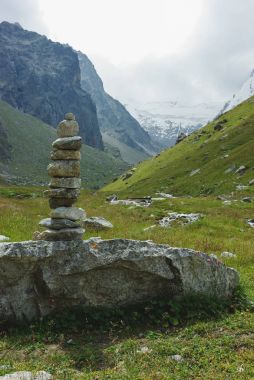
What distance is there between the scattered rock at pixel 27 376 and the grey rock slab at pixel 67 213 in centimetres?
575

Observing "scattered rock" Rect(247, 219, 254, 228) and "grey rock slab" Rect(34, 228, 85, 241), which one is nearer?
"grey rock slab" Rect(34, 228, 85, 241)

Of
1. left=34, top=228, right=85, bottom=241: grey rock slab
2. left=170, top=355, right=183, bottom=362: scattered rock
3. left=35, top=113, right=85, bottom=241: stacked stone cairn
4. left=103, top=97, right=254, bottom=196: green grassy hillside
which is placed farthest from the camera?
left=103, top=97, right=254, bottom=196: green grassy hillside

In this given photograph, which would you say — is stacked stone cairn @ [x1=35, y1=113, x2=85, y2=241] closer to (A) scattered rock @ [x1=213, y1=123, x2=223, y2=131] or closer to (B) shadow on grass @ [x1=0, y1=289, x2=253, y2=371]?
(B) shadow on grass @ [x1=0, y1=289, x2=253, y2=371]

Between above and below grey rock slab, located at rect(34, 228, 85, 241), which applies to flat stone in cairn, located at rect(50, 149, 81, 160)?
above

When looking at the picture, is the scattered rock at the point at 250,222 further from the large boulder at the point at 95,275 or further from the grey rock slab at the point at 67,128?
the grey rock slab at the point at 67,128

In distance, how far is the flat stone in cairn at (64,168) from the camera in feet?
48.9

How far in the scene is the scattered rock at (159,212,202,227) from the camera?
31917 millimetres

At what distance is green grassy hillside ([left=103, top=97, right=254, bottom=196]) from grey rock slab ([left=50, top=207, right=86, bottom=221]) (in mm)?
53830

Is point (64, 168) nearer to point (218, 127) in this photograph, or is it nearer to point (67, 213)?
point (67, 213)

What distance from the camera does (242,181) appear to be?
68625 mm

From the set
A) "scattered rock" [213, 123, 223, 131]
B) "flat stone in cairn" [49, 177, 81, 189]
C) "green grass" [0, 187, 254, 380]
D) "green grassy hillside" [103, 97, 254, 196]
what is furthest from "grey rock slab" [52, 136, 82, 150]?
"scattered rock" [213, 123, 223, 131]

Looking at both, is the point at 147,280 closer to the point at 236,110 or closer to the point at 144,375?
the point at 144,375

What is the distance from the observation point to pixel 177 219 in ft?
108

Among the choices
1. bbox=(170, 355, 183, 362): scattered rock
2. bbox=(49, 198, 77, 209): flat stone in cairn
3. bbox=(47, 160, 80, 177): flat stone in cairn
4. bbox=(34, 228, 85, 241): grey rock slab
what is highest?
bbox=(47, 160, 80, 177): flat stone in cairn
